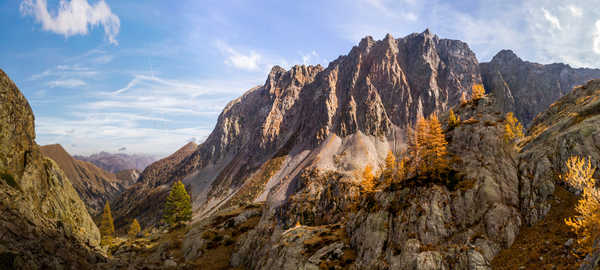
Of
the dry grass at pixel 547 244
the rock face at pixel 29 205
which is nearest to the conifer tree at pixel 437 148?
the dry grass at pixel 547 244

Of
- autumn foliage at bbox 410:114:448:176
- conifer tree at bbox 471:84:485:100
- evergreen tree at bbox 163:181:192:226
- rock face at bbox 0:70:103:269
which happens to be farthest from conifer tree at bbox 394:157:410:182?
evergreen tree at bbox 163:181:192:226

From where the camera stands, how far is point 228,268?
5981 centimetres

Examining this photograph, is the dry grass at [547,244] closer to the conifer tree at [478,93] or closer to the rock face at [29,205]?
the conifer tree at [478,93]

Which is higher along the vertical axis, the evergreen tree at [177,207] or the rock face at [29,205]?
the rock face at [29,205]

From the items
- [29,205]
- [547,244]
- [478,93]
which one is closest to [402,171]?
[547,244]

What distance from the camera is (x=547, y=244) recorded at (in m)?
23.5

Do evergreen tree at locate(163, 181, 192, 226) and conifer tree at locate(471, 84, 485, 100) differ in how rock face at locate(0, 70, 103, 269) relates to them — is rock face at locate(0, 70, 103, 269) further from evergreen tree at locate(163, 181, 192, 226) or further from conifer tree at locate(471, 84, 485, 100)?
conifer tree at locate(471, 84, 485, 100)

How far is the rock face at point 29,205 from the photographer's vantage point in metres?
32.8

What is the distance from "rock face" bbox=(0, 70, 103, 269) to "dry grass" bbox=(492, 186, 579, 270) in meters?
54.9

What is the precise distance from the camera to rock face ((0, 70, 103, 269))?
3275cm

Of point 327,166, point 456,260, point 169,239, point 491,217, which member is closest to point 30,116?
point 169,239

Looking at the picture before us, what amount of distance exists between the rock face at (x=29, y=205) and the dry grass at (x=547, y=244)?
180 feet

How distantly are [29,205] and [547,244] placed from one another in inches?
2879

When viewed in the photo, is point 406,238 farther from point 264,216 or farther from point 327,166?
point 327,166
